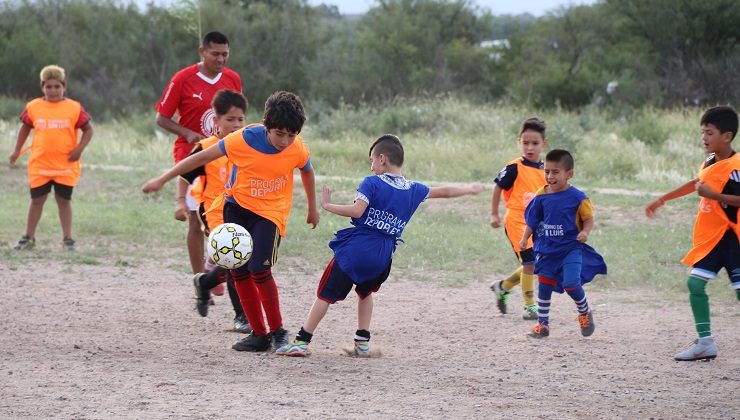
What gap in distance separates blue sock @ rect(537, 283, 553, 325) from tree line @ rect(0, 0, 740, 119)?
85.3ft

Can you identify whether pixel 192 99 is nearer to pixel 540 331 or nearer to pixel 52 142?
pixel 540 331

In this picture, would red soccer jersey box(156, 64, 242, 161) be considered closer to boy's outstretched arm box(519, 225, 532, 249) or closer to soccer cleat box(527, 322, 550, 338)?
boy's outstretched arm box(519, 225, 532, 249)

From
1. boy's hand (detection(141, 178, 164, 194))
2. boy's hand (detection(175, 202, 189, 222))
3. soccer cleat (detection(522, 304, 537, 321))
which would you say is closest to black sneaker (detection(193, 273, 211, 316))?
boy's hand (detection(175, 202, 189, 222))

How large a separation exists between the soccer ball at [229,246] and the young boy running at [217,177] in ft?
2.70

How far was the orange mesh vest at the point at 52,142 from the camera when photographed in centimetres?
1177

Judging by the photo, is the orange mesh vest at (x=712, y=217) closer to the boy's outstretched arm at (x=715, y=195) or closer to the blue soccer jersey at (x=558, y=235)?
the boy's outstretched arm at (x=715, y=195)

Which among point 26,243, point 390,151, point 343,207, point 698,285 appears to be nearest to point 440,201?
point 26,243

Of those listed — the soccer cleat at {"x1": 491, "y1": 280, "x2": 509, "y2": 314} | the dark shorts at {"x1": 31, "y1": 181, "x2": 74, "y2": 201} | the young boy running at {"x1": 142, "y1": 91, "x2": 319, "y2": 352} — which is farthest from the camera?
the dark shorts at {"x1": 31, "y1": 181, "x2": 74, "y2": 201}

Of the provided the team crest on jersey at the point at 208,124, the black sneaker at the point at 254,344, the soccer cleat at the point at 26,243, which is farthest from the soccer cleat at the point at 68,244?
the black sneaker at the point at 254,344

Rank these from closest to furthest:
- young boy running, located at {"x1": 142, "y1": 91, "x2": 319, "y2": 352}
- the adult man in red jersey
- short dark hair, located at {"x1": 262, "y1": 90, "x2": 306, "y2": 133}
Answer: short dark hair, located at {"x1": 262, "y1": 90, "x2": 306, "y2": 133} → young boy running, located at {"x1": 142, "y1": 91, "x2": 319, "y2": 352} → the adult man in red jersey

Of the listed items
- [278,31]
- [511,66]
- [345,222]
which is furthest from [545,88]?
[345,222]

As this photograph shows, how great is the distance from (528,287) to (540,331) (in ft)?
2.68

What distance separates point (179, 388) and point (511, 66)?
3455cm

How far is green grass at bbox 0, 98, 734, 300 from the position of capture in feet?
37.5
